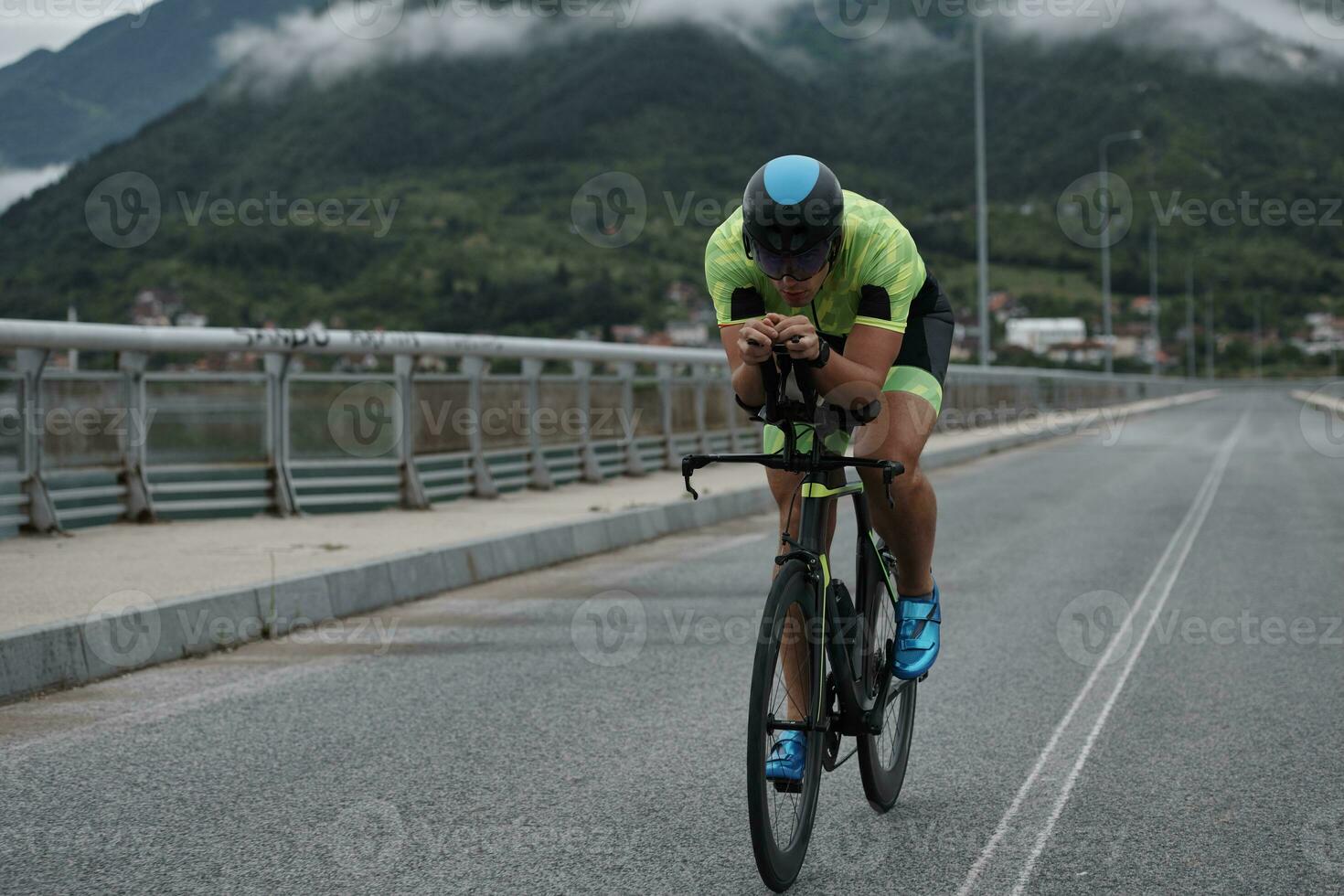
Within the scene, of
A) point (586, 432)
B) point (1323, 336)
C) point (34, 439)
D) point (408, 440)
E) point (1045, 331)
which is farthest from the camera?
A: point (1323, 336)

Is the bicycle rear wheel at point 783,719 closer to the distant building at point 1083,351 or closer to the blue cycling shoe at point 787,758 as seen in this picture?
the blue cycling shoe at point 787,758

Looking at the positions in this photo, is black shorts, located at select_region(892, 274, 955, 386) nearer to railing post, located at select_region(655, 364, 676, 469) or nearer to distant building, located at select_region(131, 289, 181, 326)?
railing post, located at select_region(655, 364, 676, 469)

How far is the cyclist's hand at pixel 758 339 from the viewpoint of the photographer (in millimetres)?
3408

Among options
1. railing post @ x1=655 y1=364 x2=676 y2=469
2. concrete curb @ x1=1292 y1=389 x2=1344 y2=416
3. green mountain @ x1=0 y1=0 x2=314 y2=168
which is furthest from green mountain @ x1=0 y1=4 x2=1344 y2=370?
concrete curb @ x1=1292 y1=389 x2=1344 y2=416

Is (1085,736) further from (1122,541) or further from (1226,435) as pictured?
(1226,435)

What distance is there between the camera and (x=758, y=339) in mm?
3404

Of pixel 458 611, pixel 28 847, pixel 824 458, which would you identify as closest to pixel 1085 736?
pixel 824 458

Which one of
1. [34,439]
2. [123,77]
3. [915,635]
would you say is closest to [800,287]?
[915,635]

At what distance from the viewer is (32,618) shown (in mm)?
6977

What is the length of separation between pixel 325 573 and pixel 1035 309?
107231 mm

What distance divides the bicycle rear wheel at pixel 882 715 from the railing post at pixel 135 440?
8080 millimetres

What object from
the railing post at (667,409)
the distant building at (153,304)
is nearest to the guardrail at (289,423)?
the railing post at (667,409)

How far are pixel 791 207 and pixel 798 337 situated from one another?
32 cm

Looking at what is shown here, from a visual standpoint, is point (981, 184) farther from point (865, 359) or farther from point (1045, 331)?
point (1045, 331)
